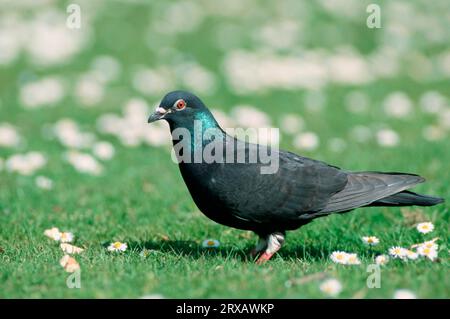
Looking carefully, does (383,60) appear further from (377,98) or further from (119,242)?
(119,242)

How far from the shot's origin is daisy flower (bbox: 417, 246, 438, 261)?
457 cm

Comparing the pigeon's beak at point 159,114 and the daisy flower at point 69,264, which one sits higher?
the pigeon's beak at point 159,114

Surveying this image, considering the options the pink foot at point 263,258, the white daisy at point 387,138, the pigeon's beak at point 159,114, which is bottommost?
the pink foot at point 263,258

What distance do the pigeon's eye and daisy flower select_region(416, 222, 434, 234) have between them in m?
1.89

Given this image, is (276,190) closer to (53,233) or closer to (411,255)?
(411,255)

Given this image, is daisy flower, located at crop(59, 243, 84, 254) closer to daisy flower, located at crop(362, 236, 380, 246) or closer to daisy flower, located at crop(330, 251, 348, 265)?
daisy flower, located at crop(330, 251, 348, 265)

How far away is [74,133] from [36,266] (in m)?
3.78

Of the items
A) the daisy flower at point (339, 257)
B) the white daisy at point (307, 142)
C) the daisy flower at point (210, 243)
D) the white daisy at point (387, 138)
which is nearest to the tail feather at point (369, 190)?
the daisy flower at point (339, 257)

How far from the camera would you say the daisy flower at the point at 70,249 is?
4.93 meters

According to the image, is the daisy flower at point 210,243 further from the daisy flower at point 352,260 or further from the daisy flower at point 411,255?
the daisy flower at point 411,255

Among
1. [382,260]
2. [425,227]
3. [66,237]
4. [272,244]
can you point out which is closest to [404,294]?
[382,260]

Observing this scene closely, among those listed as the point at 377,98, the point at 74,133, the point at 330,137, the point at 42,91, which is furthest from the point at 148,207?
the point at 377,98

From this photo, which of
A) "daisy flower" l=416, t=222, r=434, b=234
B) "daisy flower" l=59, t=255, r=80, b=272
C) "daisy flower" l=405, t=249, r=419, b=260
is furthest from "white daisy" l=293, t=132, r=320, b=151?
"daisy flower" l=59, t=255, r=80, b=272
